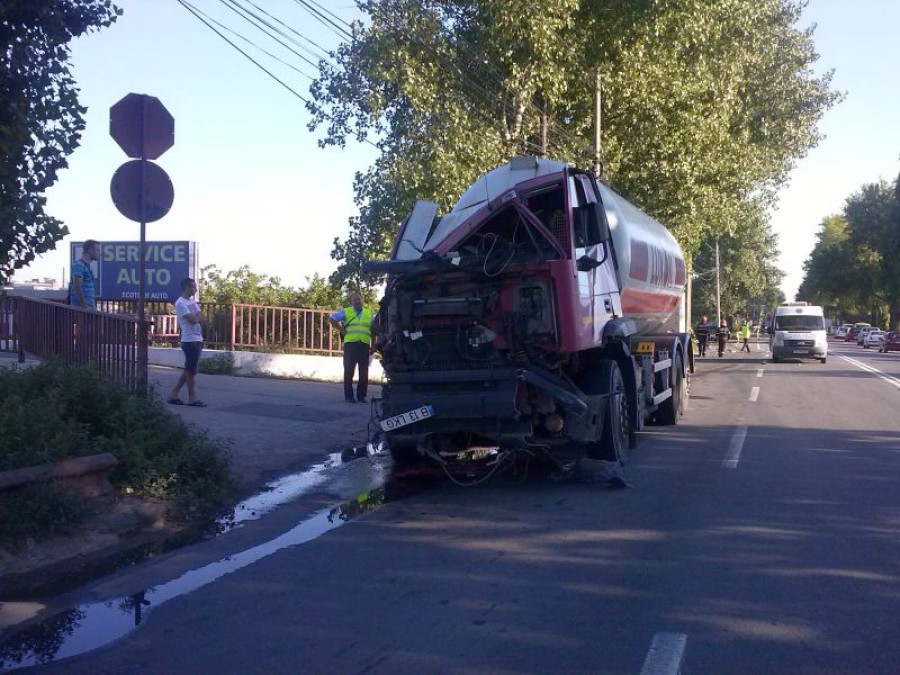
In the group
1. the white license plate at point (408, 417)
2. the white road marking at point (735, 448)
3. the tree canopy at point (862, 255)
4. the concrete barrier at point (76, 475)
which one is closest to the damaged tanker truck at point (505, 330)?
the white license plate at point (408, 417)

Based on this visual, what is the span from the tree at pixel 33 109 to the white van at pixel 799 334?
3312 centimetres

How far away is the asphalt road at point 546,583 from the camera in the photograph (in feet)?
16.4

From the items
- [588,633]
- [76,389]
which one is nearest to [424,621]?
[588,633]

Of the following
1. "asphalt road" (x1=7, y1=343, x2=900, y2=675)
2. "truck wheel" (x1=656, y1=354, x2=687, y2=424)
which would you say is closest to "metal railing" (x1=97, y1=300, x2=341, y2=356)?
"truck wheel" (x1=656, y1=354, x2=687, y2=424)

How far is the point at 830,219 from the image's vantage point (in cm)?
9575

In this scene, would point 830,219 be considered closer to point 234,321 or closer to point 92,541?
point 234,321

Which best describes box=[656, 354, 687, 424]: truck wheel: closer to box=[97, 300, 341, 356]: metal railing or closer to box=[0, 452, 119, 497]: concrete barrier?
box=[97, 300, 341, 356]: metal railing

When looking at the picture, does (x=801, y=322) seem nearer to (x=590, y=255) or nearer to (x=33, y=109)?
(x=590, y=255)

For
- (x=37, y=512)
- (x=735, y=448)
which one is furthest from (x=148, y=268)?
(x=37, y=512)

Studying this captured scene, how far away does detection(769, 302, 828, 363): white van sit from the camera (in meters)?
36.3

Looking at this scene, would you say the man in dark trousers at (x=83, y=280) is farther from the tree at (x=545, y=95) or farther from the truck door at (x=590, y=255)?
the tree at (x=545, y=95)

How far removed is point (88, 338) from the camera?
35.4ft

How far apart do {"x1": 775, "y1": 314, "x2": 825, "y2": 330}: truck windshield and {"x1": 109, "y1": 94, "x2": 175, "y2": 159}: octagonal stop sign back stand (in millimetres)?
31836

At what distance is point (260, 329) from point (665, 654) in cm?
1675
